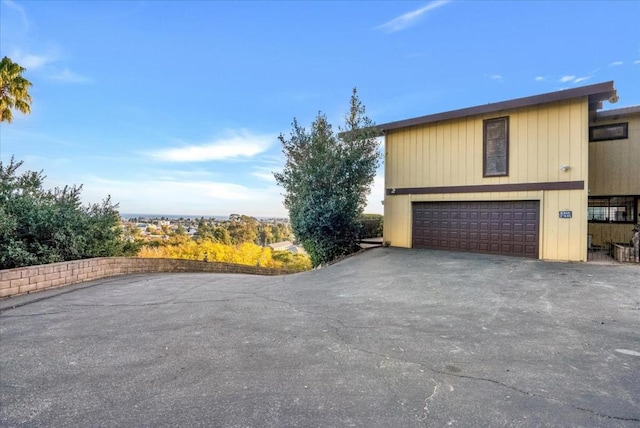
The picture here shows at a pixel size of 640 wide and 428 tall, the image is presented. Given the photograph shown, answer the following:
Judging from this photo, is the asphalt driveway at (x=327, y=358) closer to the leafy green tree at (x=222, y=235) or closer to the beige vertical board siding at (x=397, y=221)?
the beige vertical board siding at (x=397, y=221)

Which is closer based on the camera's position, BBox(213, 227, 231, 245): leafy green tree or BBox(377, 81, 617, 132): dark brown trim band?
BBox(377, 81, 617, 132): dark brown trim band

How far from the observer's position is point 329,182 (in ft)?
39.5

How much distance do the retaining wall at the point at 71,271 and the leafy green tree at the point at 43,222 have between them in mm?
485

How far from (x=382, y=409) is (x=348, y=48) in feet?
47.4

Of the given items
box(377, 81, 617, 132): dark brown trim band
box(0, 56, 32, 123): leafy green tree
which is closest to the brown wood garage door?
box(377, 81, 617, 132): dark brown trim band

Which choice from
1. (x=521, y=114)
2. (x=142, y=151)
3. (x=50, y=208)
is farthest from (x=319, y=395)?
(x=142, y=151)

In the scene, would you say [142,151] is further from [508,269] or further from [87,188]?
[508,269]

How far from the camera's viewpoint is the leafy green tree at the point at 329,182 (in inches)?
470

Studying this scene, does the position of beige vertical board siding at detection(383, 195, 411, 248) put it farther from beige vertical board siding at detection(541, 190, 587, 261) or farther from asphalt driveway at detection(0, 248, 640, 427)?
asphalt driveway at detection(0, 248, 640, 427)

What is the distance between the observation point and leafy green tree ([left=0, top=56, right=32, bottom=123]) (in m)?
14.2

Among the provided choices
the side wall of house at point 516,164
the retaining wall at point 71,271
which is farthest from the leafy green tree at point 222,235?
the side wall of house at point 516,164

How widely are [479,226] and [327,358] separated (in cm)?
968

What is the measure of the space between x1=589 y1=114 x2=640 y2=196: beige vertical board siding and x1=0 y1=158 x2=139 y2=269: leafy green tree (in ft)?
53.2

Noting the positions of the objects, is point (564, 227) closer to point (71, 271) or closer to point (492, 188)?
point (492, 188)
